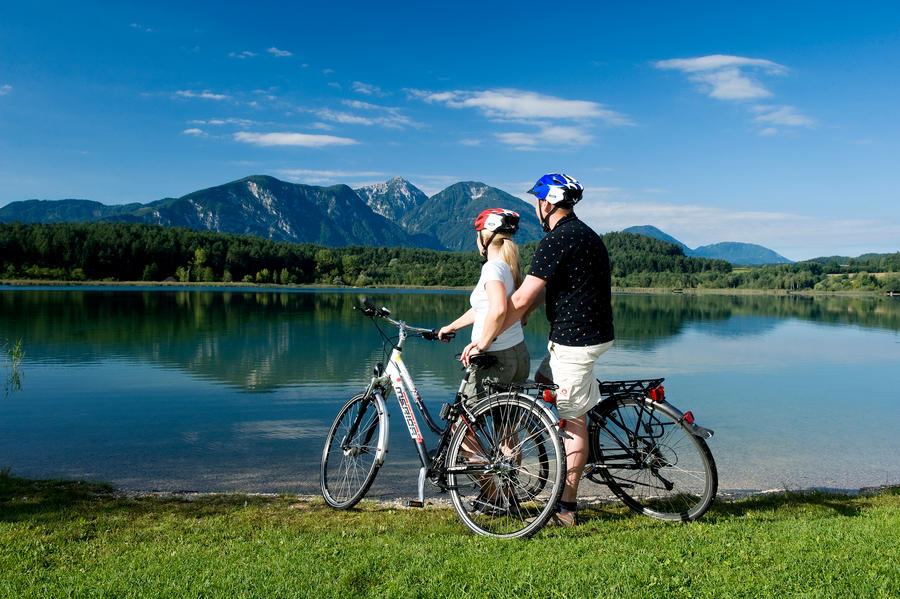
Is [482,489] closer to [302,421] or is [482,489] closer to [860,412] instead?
[302,421]

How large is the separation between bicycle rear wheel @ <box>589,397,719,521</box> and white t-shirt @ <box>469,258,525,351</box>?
96 centimetres

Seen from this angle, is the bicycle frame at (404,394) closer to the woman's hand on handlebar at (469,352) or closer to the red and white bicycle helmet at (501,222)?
the woman's hand on handlebar at (469,352)

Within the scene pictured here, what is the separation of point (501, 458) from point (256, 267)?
516 feet

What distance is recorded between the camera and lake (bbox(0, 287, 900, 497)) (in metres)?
9.61

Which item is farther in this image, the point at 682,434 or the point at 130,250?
the point at 130,250

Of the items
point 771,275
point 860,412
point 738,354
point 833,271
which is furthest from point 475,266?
point 860,412

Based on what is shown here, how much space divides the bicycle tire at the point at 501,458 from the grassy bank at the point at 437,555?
0.27 metres

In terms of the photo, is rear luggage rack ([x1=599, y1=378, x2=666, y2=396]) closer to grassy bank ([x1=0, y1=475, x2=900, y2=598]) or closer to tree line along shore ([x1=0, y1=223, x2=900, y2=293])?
grassy bank ([x1=0, y1=475, x2=900, y2=598])

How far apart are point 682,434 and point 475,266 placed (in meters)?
187

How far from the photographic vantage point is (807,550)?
13.4 ft

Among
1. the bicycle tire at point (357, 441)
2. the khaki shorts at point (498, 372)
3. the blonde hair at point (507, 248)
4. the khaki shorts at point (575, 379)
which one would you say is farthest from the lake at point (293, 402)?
the blonde hair at point (507, 248)

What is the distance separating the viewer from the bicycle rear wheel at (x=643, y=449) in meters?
5.01

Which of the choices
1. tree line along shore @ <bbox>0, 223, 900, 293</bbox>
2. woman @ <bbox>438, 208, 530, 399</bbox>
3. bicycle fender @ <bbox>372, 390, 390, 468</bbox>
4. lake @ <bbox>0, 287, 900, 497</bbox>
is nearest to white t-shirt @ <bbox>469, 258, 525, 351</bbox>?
woman @ <bbox>438, 208, 530, 399</bbox>

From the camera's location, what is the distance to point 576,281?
4828 mm
